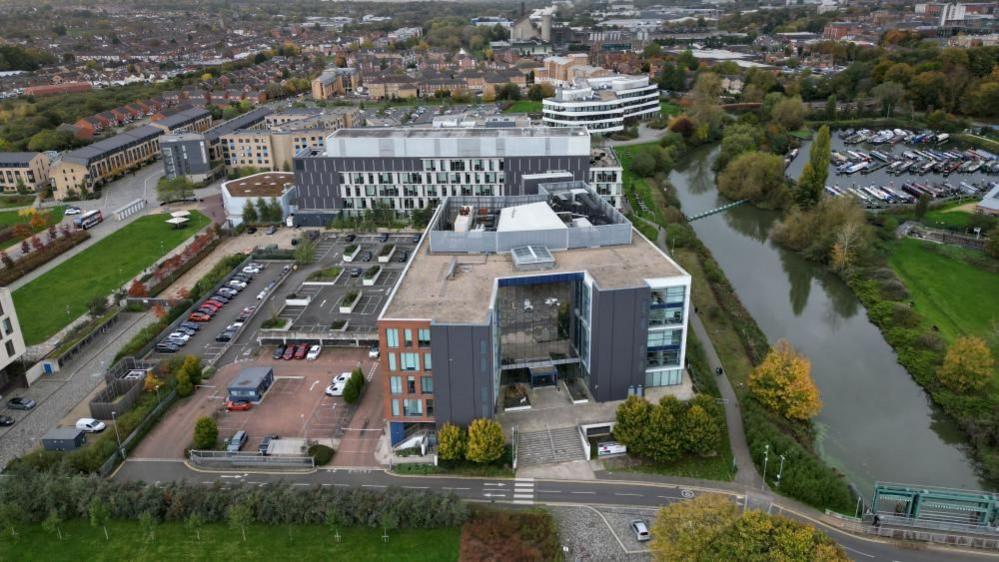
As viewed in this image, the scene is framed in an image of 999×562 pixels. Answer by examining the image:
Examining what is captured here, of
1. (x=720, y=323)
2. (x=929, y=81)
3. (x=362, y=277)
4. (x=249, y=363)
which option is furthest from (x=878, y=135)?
(x=249, y=363)

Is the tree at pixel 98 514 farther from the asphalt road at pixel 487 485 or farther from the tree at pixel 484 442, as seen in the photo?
the tree at pixel 484 442

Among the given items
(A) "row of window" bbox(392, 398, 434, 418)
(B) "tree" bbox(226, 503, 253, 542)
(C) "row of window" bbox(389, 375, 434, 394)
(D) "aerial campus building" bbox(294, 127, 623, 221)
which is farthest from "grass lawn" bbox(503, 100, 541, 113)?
(B) "tree" bbox(226, 503, 253, 542)

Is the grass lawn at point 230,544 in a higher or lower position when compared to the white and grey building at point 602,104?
lower

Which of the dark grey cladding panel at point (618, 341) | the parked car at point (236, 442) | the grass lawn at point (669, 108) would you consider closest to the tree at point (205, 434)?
the parked car at point (236, 442)

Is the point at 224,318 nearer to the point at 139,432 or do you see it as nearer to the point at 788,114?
the point at 139,432

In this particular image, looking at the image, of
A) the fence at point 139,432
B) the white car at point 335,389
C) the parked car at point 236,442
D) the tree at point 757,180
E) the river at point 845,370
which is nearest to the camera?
the fence at point 139,432

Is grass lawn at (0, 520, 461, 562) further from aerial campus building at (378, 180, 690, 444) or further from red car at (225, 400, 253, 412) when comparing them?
red car at (225, 400, 253, 412)

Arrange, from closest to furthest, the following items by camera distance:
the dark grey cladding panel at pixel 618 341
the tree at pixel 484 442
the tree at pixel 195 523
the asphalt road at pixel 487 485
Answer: the tree at pixel 195 523, the asphalt road at pixel 487 485, the tree at pixel 484 442, the dark grey cladding panel at pixel 618 341
